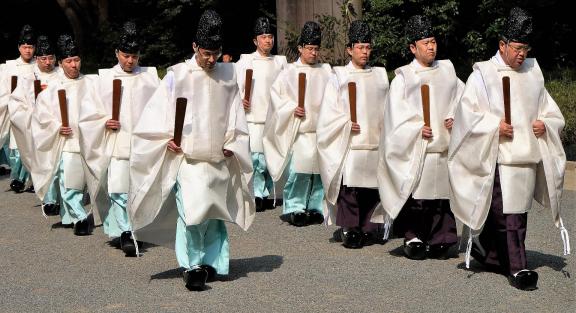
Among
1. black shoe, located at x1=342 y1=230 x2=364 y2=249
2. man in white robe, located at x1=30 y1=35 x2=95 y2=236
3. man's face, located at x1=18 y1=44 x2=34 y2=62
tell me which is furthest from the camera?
man's face, located at x1=18 y1=44 x2=34 y2=62

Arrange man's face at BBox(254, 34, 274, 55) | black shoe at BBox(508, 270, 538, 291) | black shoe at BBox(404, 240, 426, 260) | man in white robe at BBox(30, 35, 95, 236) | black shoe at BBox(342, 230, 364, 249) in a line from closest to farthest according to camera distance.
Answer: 1. black shoe at BBox(508, 270, 538, 291)
2. black shoe at BBox(404, 240, 426, 260)
3. black shoe at BBox(342, 230, 364, 249)
4. man in white robe at BBox(30, 35, 95, 236)
5. man's face at BBox(254, 34, 274, 55)

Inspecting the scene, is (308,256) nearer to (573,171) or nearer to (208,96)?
(208,96)

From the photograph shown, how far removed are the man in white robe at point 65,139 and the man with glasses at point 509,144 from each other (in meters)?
3.83

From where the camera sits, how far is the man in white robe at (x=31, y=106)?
12469 millimetres

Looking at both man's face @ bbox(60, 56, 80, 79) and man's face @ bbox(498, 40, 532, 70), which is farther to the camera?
man's face @ bbox(60, 56, 80, 79)

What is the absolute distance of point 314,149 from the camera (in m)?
11.9

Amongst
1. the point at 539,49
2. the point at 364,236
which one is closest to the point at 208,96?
the point at 364,236

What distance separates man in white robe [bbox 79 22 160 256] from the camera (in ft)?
33.7

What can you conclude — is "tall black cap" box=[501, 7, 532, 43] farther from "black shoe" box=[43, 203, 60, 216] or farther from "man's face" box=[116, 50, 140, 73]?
"black shoe" box=[43, 203, 60, 216]

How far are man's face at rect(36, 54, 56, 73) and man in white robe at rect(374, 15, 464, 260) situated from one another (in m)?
4.79

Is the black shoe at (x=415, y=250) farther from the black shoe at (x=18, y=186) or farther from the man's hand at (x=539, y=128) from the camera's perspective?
the black shoe at (x=18, y=186)

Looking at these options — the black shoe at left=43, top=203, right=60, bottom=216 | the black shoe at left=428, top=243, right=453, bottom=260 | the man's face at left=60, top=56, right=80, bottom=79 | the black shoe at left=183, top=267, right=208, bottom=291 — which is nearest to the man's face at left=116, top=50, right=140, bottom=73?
the man's face at left=60, top=56, right=80, bottom=79

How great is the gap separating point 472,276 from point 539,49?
1276cm

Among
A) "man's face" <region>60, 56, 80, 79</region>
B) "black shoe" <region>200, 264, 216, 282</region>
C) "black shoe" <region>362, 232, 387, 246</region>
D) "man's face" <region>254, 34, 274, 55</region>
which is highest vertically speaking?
"man's face" <region>254, 34, 274, 55</region>
